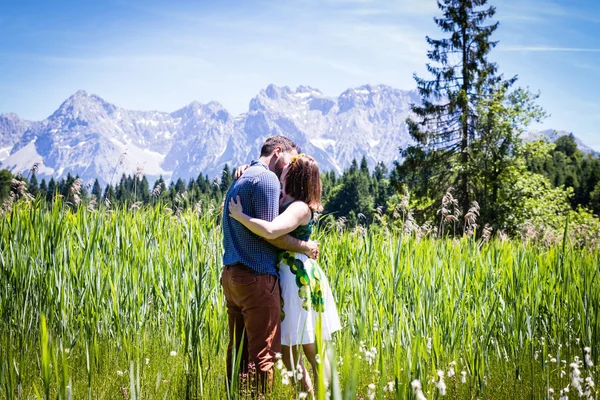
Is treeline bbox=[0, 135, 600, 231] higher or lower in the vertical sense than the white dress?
higher

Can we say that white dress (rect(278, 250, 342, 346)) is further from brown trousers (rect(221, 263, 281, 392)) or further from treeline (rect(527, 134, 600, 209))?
treeline (rect(527, 134, 600, 209))

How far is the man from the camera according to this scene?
10.2 ft

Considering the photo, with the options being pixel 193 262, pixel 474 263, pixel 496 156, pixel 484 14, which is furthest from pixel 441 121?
pixel 193 262

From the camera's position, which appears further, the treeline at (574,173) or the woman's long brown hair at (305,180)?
the treeline at (574,173)

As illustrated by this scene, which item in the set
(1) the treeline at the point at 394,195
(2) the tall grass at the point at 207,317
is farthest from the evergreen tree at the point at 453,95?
(2) the tall grass at the point at 207,317

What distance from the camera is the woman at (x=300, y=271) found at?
3154 mm

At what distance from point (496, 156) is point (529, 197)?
181 inches

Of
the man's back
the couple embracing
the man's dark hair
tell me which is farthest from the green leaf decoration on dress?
the man's dark hair

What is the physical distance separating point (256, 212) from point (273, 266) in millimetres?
386

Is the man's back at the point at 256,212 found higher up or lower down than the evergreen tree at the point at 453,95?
lower down

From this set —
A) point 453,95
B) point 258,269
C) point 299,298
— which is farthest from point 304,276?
point 453,95

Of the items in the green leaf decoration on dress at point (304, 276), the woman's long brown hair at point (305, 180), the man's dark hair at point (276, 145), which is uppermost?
the man's dark hair at point (276, 145)

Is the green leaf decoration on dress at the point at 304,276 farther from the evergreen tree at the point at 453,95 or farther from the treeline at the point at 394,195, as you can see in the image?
the evergreen tree at the point at 453,95

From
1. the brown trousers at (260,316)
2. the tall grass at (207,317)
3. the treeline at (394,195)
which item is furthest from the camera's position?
the treeline at (394,195)
